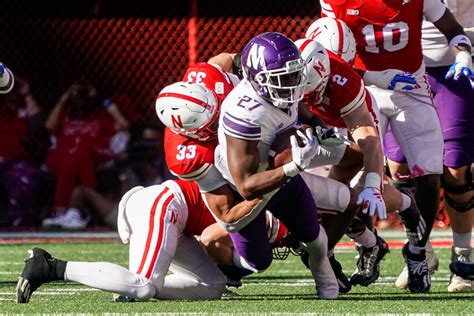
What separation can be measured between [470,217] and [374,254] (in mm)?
714

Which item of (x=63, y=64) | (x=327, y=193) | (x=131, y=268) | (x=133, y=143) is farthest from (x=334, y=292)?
(x=63, y=64)

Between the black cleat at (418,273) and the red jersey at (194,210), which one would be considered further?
the black cleat at (418,273)

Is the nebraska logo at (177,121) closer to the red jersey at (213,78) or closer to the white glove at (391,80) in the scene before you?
the red jersey at (213,78)

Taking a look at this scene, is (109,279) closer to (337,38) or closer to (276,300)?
(276,300)

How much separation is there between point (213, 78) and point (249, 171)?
0.90 metres

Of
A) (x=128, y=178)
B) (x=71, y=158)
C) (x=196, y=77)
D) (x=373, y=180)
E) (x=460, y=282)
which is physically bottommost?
(x=128, y=178)

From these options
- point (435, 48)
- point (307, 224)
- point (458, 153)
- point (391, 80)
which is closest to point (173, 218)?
point (307, 224)

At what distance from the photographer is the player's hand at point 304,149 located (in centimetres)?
606

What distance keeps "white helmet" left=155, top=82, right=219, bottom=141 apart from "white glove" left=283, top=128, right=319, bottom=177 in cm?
57

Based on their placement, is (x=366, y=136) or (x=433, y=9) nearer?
(x=366, y=136)

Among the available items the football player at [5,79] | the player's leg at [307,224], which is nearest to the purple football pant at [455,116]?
the player's leg at [307,224]

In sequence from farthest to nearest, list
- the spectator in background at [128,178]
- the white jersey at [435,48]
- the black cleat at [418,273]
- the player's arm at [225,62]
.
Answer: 1. the spectator in background at [128,178]
2. the white jersey at [435,48]
3. the player's arm at [225,62]
4. the black cleat at [418,273]

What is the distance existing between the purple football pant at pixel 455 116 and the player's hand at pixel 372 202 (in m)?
1.21

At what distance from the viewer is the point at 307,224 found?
21.3 ft
